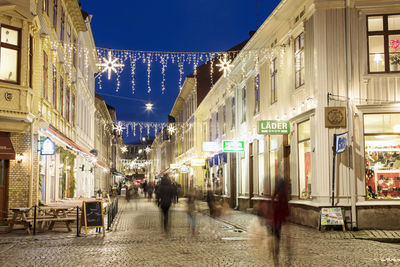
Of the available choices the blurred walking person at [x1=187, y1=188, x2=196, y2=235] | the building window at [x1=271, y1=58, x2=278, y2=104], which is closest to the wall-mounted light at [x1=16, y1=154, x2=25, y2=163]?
the blurred walking person at [x1=187, y1=188, x2=196, y2=235]

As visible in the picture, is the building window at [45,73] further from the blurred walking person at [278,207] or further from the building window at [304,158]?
the blurred walking person at [278,207]

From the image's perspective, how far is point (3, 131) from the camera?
17.0 m

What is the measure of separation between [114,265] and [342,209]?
27.8ft

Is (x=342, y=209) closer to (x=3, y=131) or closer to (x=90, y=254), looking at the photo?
(x=90, y=254)

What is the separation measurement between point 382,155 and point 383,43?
11.8ft

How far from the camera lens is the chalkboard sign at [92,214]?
51.3 ft

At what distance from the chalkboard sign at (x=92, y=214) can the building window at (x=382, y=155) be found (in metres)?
8.27

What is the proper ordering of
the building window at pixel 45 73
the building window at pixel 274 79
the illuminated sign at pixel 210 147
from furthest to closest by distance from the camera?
→ 1. the illuminated sign at pixel 210 147
2. the building window at pixel 274 79
3. the building window at pixel 45 73

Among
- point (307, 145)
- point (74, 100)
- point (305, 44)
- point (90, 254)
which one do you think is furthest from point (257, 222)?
point (74, 100)

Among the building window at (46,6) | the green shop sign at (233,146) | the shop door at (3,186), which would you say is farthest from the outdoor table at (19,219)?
the green shop sign at (233,146)

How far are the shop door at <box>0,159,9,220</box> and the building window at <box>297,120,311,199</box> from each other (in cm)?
1003

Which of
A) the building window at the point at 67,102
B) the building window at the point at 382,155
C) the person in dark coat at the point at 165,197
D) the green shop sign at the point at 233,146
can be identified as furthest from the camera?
the building window at the point at 67,102

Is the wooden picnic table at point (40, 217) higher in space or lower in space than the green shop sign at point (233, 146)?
lower

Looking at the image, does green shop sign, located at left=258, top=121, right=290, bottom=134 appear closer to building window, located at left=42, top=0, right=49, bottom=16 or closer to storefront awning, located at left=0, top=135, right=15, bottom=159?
storefront awning, located at left=0, top=135, right=15, bottom=159
